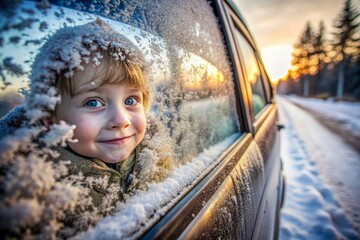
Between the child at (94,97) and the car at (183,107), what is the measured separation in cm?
3

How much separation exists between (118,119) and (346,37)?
47.8 m

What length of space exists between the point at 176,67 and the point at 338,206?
3307mm

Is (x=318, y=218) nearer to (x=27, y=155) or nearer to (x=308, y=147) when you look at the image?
(x=27, y=155)

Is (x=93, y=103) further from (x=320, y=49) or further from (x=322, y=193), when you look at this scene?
(x=320, y=49)

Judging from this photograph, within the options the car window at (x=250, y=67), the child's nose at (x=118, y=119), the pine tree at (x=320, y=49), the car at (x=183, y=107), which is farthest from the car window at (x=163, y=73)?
the pine tree at (x=320, y=49)

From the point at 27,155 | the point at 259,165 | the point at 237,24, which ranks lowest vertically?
the point at 259,165

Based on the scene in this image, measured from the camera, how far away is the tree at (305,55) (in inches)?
1892

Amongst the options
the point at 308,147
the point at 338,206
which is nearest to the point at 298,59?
the point at 308,147

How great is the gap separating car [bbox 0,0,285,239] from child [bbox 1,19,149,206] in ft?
0.11

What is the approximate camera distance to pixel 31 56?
499 mm

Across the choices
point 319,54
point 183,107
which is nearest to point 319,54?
point 319,54

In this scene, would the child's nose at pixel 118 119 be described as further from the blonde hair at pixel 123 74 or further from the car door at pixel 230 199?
the car door at pixel 230 199

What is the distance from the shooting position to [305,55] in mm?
50000

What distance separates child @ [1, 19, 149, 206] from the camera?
519 mm
